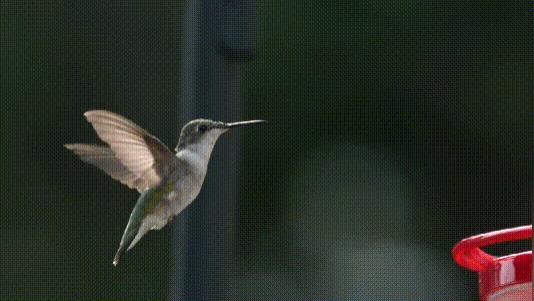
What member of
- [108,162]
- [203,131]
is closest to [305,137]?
[108,162]

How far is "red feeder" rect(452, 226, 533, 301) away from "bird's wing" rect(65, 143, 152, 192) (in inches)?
19.5

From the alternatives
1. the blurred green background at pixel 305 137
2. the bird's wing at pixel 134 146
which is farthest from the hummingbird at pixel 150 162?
the blurred green background at pixel 305 137

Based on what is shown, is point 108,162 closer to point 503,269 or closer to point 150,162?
point 150,162

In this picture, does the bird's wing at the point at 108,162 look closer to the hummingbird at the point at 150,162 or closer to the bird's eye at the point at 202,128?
the hummingbird at the point at 150,162

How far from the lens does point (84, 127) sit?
5.34 m

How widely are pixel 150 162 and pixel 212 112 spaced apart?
0.29m

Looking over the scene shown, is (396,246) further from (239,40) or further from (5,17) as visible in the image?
(239,40)

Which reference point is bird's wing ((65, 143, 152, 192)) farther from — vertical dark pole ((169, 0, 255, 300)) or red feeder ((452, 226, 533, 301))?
red feeder ((452, 226, 533, 301))

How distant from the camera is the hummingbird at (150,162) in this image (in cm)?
173

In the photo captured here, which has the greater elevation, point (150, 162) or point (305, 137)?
point (305, 137)

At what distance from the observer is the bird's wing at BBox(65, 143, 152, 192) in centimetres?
192

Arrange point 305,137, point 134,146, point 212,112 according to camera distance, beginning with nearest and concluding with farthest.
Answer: point 212,112
point 134,146
point 305,137

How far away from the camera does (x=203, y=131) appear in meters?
1.74

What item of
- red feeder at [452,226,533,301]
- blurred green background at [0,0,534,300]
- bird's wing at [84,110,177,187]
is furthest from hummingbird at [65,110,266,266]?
blurred green background at [0,0,534,300]
